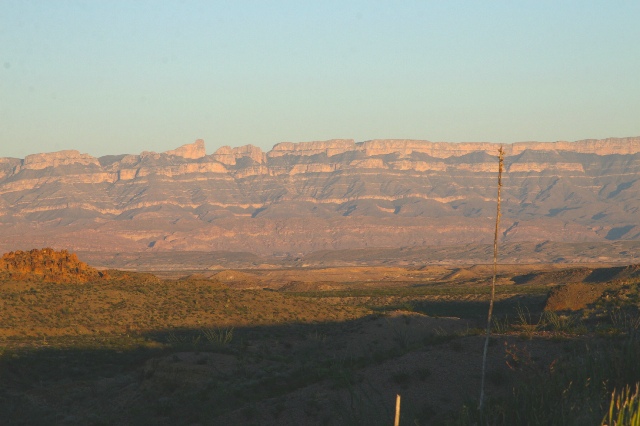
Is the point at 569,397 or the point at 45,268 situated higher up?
the point at 569,397

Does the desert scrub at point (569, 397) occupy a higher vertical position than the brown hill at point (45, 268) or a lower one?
higher

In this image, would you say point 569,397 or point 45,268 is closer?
point 569,397

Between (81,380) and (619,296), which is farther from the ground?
(619,296)

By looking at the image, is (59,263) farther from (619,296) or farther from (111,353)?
(619,296)

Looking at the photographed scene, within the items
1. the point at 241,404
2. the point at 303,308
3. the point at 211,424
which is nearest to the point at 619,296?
the point at 241,404

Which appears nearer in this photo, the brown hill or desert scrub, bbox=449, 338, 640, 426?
desert scrub, bbox=449, 338, 640, 426

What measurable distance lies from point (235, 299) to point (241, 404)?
36.3 m

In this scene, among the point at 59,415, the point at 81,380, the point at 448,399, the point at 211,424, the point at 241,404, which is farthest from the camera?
the point at 81,380

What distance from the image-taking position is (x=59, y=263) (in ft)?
232

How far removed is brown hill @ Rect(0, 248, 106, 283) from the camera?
217 ft

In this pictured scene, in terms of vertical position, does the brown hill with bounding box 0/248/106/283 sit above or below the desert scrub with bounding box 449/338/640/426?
below

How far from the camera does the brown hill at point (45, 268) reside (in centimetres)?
6612

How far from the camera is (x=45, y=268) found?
229ft

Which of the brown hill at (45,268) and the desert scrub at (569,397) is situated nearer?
the desert scrub at (569,397)
